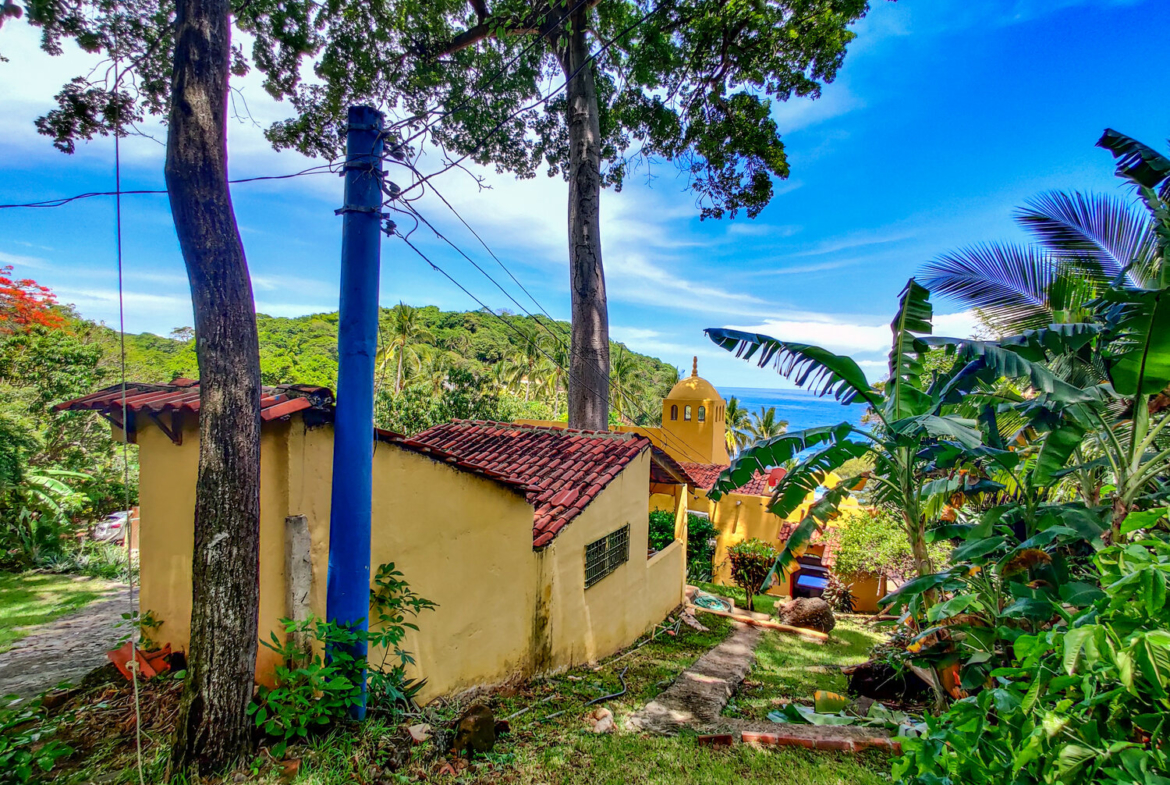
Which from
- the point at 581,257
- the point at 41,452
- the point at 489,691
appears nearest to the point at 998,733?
the point at 489,691

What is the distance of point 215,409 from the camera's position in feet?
11.8

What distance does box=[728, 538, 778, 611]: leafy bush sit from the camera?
43.1 ft

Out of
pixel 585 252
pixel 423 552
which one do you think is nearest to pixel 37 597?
pixel 423 552

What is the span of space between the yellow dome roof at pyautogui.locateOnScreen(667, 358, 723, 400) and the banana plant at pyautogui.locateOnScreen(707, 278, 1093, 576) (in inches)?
720

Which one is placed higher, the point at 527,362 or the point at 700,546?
the point at 527,362

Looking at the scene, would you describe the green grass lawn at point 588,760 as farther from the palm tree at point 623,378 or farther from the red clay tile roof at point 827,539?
the palm tree at point 623,378

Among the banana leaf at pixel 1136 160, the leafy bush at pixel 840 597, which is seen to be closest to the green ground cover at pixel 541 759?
the banana leaf at pixel 1136 160

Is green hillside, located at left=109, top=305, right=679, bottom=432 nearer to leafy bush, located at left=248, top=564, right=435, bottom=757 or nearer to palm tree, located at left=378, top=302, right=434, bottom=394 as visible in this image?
palm tree, located at left=378, top=302, right=434, bottom=394

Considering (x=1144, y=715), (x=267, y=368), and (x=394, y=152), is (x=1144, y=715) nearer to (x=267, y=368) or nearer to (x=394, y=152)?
(x=394, y=152)

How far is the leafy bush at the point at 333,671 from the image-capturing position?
3.74 m

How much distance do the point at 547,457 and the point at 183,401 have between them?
5405 mm

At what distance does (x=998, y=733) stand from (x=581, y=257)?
10.8 metres

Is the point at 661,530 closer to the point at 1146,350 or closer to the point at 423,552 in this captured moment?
the point at 423,552

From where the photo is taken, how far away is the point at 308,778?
3.48 metres
